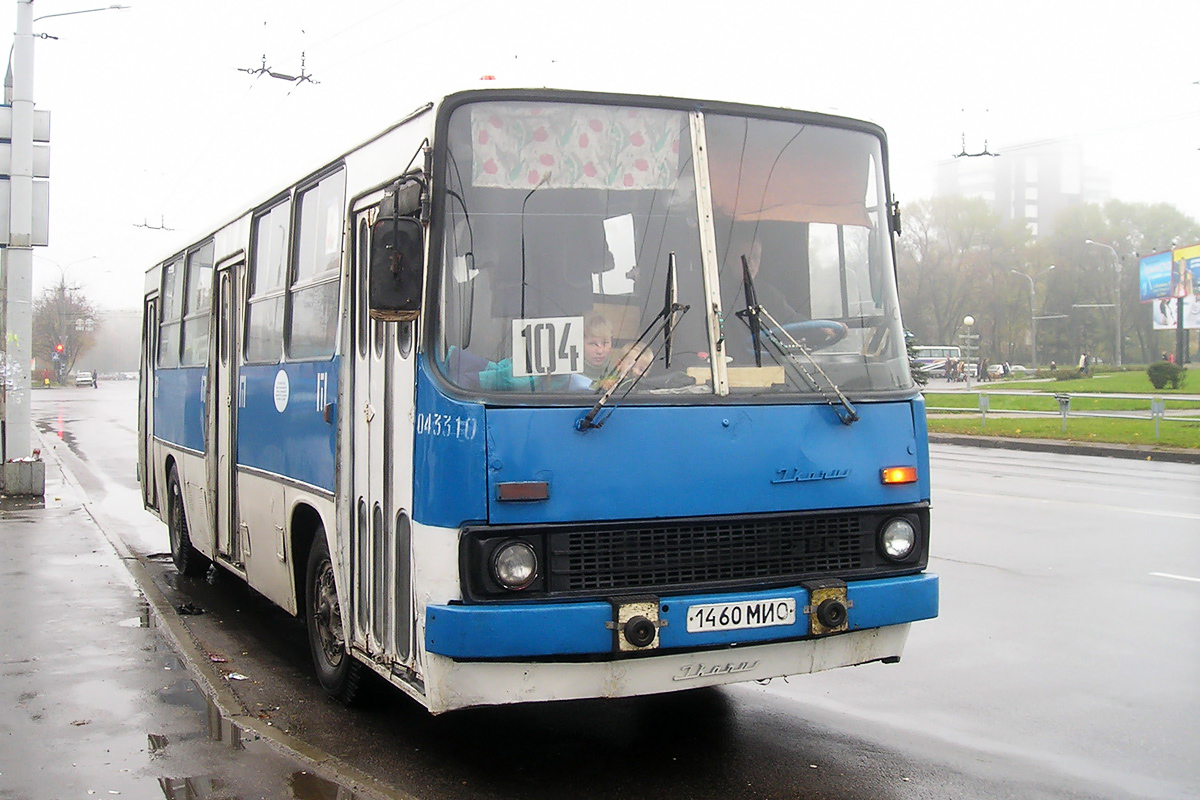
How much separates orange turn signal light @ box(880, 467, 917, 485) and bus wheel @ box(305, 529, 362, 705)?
2737 millimetres

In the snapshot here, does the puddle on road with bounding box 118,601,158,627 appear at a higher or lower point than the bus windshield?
lower

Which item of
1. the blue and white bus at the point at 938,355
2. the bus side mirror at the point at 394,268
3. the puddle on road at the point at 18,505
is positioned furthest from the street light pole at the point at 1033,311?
the bus side mirror at the point at 394,268

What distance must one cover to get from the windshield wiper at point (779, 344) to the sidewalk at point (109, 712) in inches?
99.9

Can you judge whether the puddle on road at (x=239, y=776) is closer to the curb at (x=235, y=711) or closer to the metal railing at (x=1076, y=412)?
the curb at (x=235, y=711)

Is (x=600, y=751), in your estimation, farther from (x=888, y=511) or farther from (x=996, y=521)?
(x=996, y=521)

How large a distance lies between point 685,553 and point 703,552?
8cm

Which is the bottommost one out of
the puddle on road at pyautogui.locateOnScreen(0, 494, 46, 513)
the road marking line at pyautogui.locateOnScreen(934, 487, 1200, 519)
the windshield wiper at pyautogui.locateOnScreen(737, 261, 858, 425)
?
the puddle on road at pyautogui.locateOnScreen(0, 494, 46, 513)

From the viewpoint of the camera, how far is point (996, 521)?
13227mm

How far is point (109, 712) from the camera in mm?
6160

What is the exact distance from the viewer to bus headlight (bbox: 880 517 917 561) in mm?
5281

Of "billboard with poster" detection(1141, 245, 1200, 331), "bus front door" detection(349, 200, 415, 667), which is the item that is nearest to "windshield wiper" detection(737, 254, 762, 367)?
"bus front door" detection(349, 200, 415, 667)

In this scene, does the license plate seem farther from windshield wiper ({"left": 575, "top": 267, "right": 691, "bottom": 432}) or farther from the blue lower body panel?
windshield wiper ({"left": 575, "top": 267, "right": 691, "bottom": 432})

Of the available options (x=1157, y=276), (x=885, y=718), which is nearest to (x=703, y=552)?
(x=885, y=718)

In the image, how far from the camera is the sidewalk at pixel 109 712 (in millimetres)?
5074
